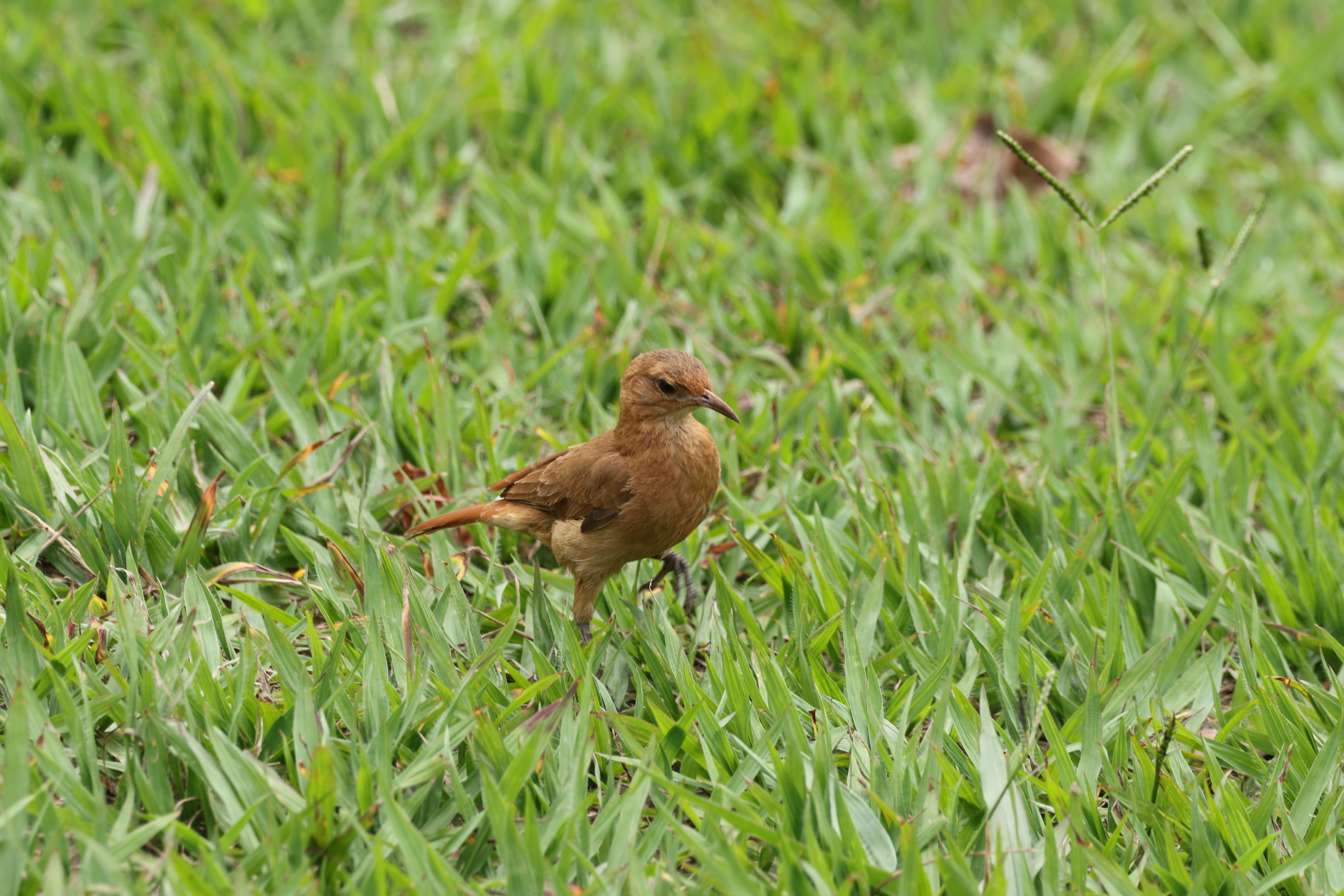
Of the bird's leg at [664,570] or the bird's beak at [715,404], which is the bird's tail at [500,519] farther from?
the bird's beak at [715,404]

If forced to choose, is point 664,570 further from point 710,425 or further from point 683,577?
point 710,425

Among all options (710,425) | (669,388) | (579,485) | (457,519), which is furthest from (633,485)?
(710,425)

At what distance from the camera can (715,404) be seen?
333cm

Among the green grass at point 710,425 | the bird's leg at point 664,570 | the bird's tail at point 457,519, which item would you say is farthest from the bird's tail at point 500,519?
the bird's leg at point 664,570

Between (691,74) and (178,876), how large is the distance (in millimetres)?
4822

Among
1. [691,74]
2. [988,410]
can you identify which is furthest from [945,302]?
[691,74]

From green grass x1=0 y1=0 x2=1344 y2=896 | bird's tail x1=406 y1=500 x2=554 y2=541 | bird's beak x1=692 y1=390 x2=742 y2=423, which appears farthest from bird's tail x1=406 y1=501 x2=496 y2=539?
bird's beak x1=692 y1=390 x2=742 y2=423

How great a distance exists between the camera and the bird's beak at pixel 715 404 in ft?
10.9

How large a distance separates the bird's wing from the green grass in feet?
0.92

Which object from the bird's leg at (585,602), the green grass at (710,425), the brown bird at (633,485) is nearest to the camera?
Result: the green grass at (710,425)

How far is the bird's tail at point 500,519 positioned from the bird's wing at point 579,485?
0.02m

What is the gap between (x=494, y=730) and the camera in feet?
9.12

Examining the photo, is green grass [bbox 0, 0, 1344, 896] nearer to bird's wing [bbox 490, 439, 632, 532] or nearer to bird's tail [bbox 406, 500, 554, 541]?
bird's tail [bbox 406, 500, 554, 541]

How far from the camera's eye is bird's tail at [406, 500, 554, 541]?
3521 mm
